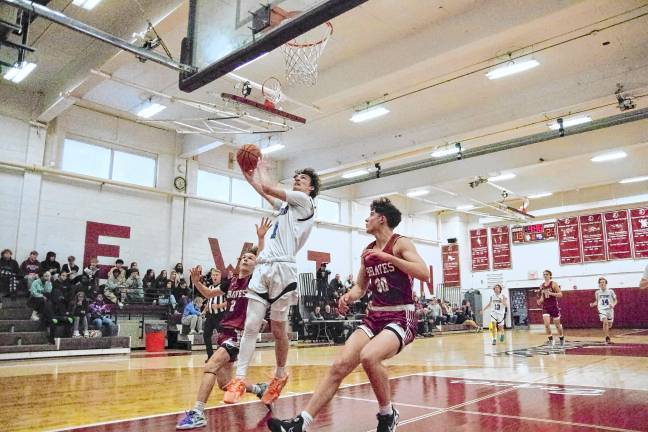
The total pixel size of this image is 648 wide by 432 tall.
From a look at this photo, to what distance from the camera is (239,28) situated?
18.5 ft

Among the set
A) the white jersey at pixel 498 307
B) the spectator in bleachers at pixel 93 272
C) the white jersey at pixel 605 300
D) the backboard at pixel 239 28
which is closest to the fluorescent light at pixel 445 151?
the white jersey at pixel 498 307

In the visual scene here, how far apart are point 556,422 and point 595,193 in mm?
22947

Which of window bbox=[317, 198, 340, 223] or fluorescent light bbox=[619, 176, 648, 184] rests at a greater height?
fluorescent light bbox=[619, 176, 648, 184]

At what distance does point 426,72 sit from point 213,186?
358 inches

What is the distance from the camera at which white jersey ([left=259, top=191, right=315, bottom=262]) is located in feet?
14.0

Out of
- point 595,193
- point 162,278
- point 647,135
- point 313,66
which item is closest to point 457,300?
point 595,193

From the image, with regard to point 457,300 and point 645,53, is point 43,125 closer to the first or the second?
point 645,53

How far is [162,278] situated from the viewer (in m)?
14.9

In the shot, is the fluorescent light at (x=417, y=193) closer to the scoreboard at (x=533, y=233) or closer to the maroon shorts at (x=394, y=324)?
the scoreboard at (x=533, y=233)

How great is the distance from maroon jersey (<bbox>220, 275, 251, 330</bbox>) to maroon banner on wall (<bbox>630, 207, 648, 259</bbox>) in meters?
22.7

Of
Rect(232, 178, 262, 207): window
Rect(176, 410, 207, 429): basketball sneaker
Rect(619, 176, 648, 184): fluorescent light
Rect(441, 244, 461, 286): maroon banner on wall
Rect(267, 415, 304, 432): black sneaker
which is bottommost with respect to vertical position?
Rect(176, 410, 207, 429): basketball sneaker

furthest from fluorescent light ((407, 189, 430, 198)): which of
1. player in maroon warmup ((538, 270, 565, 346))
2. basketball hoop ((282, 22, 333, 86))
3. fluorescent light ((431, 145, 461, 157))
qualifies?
basketball hoop ((282, 22, 333, 86))

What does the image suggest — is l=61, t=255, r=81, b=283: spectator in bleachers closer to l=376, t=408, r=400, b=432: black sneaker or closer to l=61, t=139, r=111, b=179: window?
l=61, t=139, r=111, b=179: window

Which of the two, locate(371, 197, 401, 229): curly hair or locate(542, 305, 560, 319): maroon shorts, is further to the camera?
locate(542, 305, 560, 319): maroon shorts
